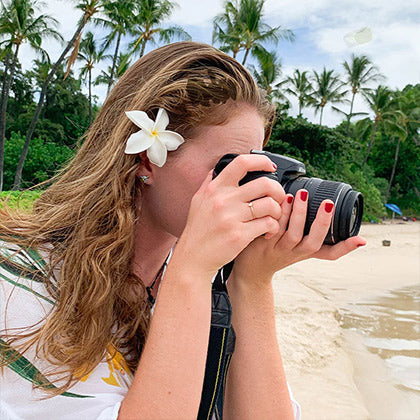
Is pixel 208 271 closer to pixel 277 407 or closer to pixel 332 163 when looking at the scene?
pixel 277 407

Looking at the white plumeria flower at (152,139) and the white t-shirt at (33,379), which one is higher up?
the white plumeria flower at (152,139)

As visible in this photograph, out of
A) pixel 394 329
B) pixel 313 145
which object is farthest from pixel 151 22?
pixel 394 329

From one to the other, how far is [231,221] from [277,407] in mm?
545

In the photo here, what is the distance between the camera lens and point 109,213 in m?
1.11

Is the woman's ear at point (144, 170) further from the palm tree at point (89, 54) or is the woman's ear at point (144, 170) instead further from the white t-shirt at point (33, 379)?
the palm tree at point (89, 54)

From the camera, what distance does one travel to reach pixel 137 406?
82 centimetres

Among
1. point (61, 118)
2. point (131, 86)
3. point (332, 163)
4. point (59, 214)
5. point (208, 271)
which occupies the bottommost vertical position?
point (208, 271)

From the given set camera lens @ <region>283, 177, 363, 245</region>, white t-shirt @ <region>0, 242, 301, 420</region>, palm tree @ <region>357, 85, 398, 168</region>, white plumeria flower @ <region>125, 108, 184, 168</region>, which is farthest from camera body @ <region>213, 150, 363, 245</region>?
palm tree @ <region>357, 85, 398, 168</region>

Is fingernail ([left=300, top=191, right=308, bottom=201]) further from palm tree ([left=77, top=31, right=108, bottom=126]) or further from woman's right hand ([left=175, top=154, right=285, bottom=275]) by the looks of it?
palm tree ([left=77, top=31, right=108, bottom=126])

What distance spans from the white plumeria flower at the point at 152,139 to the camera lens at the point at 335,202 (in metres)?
0.30

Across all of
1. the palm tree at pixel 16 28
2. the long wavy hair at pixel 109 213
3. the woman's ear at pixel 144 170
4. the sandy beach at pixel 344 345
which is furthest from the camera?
the palm tree at pixel 16 28

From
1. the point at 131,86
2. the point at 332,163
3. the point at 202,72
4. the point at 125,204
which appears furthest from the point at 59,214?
the point at 332,163

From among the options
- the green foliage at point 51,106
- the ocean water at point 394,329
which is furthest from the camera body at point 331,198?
the green foliage at point 51,106

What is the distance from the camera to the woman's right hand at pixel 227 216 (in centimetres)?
91
